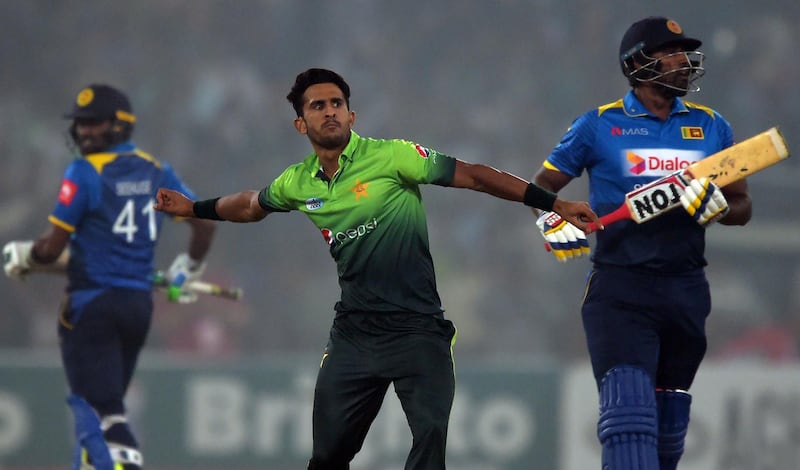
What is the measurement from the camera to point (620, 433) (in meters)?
4.86

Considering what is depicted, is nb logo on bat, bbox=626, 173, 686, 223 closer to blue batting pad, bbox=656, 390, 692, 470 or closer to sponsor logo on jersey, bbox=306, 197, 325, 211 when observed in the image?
blue batting pad, bbox=656, 390, 692, 470

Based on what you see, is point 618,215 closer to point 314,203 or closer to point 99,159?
point 314,203

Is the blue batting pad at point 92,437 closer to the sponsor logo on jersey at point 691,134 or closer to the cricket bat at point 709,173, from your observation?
the cricket bat at point 709,173

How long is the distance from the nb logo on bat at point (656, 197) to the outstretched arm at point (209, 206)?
136cm

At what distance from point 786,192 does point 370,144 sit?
289 inches

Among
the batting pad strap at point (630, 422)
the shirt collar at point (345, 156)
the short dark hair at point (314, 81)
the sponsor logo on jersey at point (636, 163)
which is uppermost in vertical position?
the short dark hair at point (314, 81)

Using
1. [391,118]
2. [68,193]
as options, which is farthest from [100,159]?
[391,118]

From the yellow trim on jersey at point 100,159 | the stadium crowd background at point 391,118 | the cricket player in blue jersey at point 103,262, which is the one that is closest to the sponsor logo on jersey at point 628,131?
the cricket player in blue jersey at point 103,262

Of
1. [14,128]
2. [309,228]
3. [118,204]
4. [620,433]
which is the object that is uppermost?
[14,128]

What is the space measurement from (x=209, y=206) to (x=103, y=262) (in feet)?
5.01

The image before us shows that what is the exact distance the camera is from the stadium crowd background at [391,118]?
11.0 m

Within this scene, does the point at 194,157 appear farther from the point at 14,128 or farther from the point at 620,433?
the point at 620,433

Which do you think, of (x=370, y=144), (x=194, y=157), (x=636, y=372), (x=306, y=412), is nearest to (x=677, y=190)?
(x=636, y=372)

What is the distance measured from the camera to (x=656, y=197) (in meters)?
4.85
